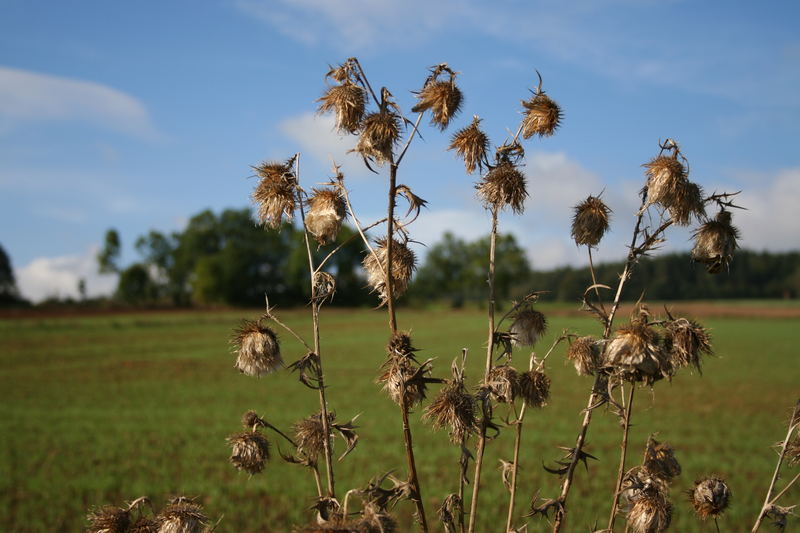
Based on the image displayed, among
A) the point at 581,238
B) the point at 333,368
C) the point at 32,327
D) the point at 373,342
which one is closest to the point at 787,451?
the point at 581,238

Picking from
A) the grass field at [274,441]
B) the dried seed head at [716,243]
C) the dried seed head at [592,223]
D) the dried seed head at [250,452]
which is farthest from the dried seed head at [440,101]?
the dried seed head at [250,452]

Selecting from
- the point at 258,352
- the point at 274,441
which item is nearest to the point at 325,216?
the point at 258,352

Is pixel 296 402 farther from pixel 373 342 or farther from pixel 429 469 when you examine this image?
pixel 373 342

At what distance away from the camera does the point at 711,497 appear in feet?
6.36

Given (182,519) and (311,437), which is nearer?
(182,519)

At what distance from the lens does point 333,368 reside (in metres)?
31.9

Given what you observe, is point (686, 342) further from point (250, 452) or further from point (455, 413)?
point (250, 452)

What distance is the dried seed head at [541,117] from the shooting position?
1.88 meters

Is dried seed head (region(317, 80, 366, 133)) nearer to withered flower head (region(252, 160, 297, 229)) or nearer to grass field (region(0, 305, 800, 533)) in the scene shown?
withered flower head (region(252, 160, 297, 229))

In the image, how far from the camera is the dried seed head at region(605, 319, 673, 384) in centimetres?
154

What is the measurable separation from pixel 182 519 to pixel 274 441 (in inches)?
436

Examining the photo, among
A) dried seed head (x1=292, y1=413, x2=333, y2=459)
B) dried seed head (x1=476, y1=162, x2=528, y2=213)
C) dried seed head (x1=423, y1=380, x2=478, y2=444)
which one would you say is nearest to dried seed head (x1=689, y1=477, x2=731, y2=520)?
dried seed head (x1=423, y1=380, x2=478, y2=444)

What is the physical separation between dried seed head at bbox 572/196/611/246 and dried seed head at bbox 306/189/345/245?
2.31 feet

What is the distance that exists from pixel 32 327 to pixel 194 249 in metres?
66.6
